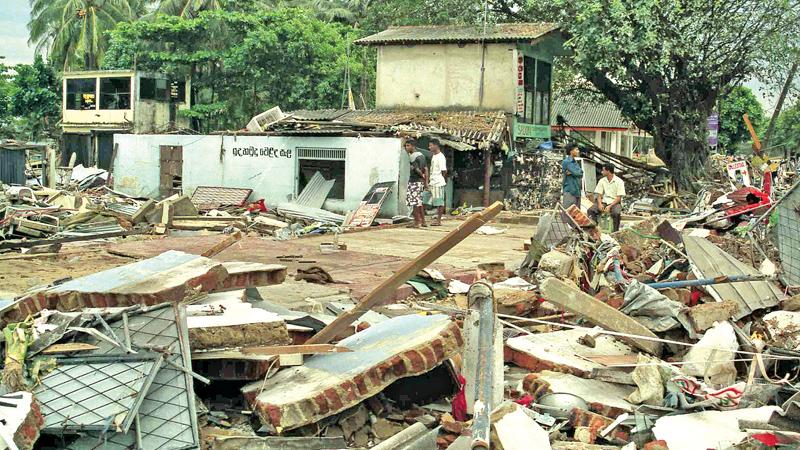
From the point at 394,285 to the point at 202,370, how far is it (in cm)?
128

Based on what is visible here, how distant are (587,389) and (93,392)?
121 inches

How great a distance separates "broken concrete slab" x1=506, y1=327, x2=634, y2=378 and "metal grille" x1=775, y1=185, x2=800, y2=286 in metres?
2.79

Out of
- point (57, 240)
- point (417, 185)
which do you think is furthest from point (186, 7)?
point (57, 240)

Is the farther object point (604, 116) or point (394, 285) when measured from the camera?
point (604, 116)

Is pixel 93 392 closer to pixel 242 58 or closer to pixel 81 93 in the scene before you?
pixel 242 58

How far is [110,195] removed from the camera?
2539 centimetres

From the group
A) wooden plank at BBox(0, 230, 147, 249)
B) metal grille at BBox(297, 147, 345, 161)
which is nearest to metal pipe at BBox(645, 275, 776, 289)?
wooden plank at BBox(0, 230, 147, 249)

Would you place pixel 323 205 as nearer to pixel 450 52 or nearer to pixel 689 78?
pixel 450 52

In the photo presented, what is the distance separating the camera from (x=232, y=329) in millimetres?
5324

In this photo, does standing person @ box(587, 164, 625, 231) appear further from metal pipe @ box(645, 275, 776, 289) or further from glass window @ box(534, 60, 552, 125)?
glass window @ box(534, 60, 552, 125)

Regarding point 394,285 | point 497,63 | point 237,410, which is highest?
point 497,63

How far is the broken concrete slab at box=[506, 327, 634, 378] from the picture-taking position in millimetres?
6203

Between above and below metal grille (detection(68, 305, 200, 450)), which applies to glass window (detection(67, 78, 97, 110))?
above

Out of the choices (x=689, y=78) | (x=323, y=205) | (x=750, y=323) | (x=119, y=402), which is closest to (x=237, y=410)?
(x=119, y=402)
